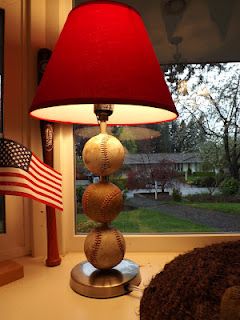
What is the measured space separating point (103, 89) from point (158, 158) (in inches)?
24.1

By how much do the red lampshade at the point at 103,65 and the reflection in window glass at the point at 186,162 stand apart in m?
0.47

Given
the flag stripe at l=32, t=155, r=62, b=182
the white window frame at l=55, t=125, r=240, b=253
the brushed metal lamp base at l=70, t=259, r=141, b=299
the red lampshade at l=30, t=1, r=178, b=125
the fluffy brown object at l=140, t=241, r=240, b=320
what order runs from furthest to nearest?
1. the white window frame at l=55, t=125, r=240, b=253
2. the flag stripe at l=32, t=155, r=62, b=182
3. the brushed metal lamp base at l=70, t=259, r=141, b=299
4. the red lampshade at l=30, t=1, r=178, b=125
5. the fluffy brown object at l=140, t=241, r=240, b=320

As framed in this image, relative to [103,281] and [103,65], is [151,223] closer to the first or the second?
[103,281]

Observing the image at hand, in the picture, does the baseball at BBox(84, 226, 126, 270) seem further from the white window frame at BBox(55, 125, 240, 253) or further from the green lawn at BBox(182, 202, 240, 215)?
the green lawn at BBox(182, 202, 240, 215)

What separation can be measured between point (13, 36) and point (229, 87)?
82 centimetres

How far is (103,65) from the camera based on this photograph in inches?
24.6

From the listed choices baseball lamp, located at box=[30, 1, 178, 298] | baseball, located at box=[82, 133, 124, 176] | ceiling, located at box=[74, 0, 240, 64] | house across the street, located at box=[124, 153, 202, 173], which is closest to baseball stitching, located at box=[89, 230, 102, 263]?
baseball lamp, located at box=[30, 1, 178, 298]

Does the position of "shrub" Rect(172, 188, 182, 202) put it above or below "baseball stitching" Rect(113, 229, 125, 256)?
above

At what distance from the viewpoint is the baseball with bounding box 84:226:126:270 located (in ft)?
2.50

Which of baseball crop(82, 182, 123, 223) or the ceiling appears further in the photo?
the ceiling

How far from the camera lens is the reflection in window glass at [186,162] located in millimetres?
1147

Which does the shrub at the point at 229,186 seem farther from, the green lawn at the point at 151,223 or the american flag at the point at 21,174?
the american flag at the point at 21,174

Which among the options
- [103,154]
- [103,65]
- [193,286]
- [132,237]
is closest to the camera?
[193,286]

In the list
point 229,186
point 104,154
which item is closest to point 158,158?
point 229,186
